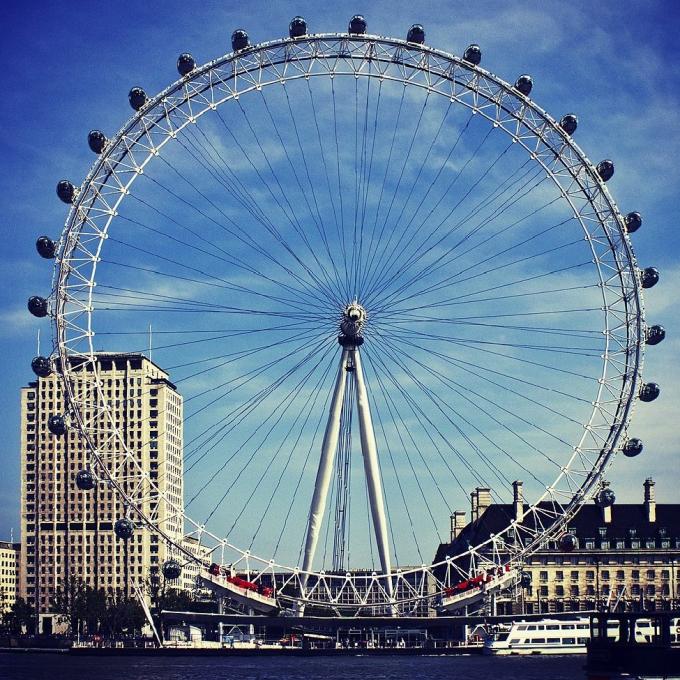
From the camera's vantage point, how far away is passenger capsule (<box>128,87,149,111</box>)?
311ft

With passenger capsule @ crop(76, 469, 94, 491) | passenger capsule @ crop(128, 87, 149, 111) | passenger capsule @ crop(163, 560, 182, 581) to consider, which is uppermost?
passenger capsule @ crop(128, 87, 149, 111)

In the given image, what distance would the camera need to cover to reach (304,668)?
10931 centimetres

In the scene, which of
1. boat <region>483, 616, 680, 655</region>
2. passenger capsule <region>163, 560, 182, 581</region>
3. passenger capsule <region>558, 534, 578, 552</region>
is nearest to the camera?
passenger capsule <region>163, 560, 182, 581</region>

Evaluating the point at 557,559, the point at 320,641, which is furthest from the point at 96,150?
the point at 557,559

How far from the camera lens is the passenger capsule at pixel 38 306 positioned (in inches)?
3750

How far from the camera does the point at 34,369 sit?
9531 centimetres

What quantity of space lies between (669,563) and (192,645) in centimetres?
6643

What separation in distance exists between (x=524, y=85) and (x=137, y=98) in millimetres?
27369

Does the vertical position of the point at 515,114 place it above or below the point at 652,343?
above

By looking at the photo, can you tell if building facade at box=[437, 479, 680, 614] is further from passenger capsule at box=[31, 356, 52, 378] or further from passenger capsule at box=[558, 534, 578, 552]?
passenger capsule at box=[31, 356, 52, 378]

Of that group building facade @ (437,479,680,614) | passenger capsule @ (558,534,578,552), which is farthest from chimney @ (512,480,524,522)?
passenger capsule @ (558,534,578,552)

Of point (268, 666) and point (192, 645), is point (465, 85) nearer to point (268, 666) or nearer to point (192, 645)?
point (268, 666)

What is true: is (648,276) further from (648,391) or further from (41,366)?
(41,366)

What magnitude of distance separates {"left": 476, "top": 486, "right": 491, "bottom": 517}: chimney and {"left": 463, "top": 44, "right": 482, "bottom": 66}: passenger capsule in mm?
100849
